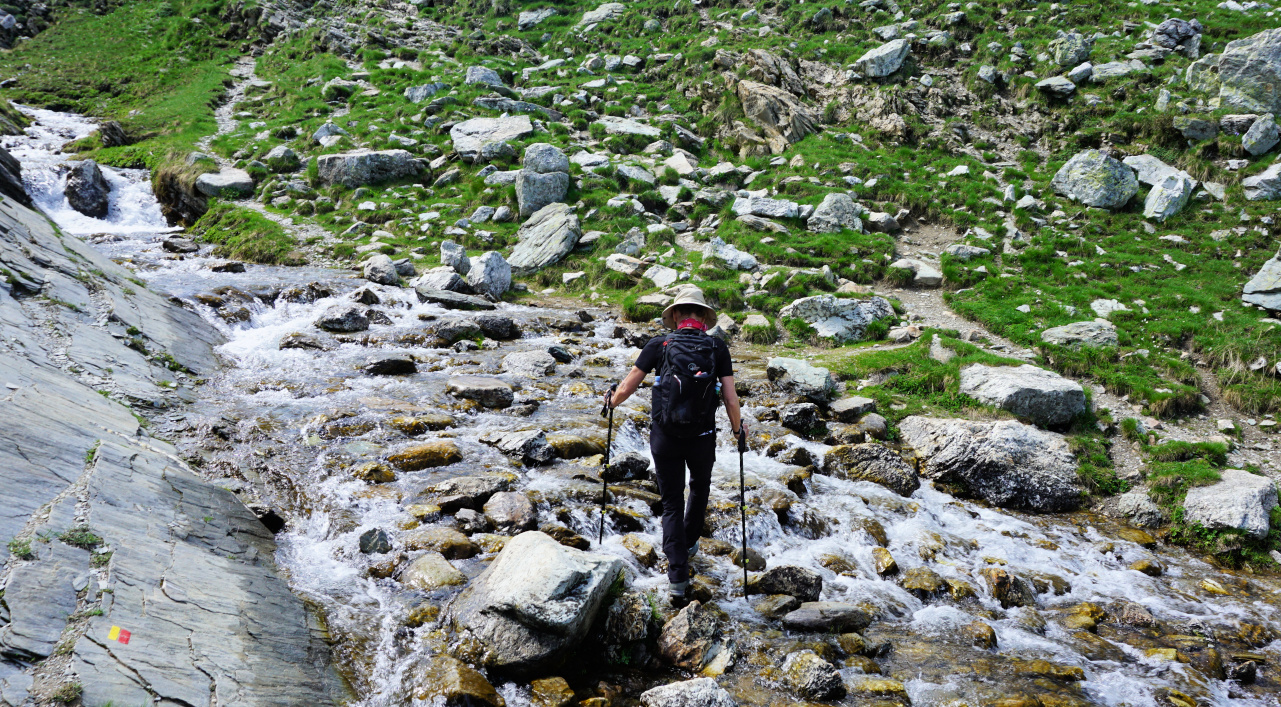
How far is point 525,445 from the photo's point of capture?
11.2 metres

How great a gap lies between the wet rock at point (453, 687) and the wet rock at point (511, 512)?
2.65m

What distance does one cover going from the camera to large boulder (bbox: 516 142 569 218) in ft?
92.6

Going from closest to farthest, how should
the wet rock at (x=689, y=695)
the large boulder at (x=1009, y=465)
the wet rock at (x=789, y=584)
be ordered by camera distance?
1. the wet rock at (x=689, y=695)
2. the wet rock at (x=789, y=584)
3. the large boulder at (x=1009, y=465)

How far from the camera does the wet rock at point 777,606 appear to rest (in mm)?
7656

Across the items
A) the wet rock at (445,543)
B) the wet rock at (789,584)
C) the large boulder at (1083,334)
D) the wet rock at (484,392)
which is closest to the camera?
the wet rock at (445,543)

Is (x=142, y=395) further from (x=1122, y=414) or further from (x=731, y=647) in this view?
(x=1122, y=414)

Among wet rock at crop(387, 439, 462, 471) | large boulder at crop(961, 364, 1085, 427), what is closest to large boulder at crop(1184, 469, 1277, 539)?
large boulder at crop(961, 364, 1085, 427)

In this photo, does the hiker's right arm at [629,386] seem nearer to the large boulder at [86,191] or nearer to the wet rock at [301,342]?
the wet rock at [301,342]

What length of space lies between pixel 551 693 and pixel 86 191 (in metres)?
34.9


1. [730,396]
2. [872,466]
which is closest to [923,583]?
[872,466]

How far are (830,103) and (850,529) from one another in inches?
1177

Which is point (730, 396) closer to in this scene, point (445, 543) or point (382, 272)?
point (445, 543)

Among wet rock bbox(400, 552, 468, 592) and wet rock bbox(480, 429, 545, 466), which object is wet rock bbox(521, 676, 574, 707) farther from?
wet rock bbox(480, 429, 545, 466)

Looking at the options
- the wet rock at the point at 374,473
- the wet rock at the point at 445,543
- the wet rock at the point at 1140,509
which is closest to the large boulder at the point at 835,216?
the wet rock at the point at 1140,509
